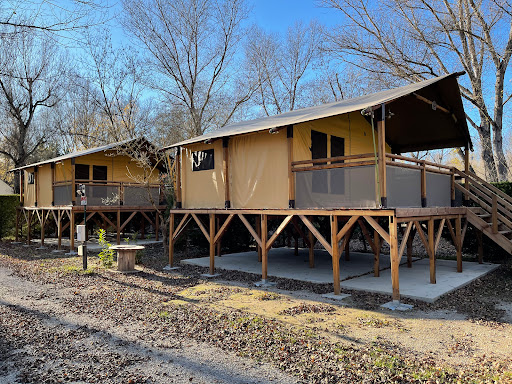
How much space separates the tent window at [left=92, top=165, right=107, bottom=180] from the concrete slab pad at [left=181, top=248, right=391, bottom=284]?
874 cm

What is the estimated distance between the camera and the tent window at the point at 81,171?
18.3 meters

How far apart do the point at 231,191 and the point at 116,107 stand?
20967mm

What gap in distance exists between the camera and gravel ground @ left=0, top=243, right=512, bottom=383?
4152mm

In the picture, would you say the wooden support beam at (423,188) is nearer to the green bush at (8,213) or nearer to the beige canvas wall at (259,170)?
the beige canvas wall at (259,170)

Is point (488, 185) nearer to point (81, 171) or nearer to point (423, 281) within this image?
point (423, 281)

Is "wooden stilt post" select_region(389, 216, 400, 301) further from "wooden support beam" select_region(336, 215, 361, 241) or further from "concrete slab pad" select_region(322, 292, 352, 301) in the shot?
"concrete slab pad" select_region(322, 292, 352, 301)

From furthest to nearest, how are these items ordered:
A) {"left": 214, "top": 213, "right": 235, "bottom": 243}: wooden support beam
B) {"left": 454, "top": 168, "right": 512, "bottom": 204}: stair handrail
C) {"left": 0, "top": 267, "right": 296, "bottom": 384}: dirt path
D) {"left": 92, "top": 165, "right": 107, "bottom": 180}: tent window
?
1. {"left": 92, "top": 165, "right": 107, "bottom": 180}: tent window
2. {"left": 454, "top": 168, "right": 512, "bottom": 204}: stair handrail
3. {"left": 214, "top": 213, "right": 235, "bottom": 243}: wooden support beam
4. {"left": 0, "top": 267, "right": 296, "bottom": 384}: dirt path

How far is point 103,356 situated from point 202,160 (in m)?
7.25

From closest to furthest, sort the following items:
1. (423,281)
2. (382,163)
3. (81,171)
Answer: (382,163), (423,281), (81,171)

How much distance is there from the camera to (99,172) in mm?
19234

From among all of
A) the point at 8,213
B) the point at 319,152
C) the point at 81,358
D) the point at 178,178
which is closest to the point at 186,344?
the point at 81,358

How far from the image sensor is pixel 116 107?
28.2 meters

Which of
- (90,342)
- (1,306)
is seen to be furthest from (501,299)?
(1,306)

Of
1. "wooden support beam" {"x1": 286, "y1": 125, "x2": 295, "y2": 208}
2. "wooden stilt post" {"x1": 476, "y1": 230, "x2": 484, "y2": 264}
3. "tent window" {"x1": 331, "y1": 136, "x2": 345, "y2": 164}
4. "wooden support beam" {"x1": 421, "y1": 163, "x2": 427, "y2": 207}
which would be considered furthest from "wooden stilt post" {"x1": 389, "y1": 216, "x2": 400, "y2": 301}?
"wooden stilt post" {"x1": 476, "y1": 230, "x2": 484, "y2": 264}
